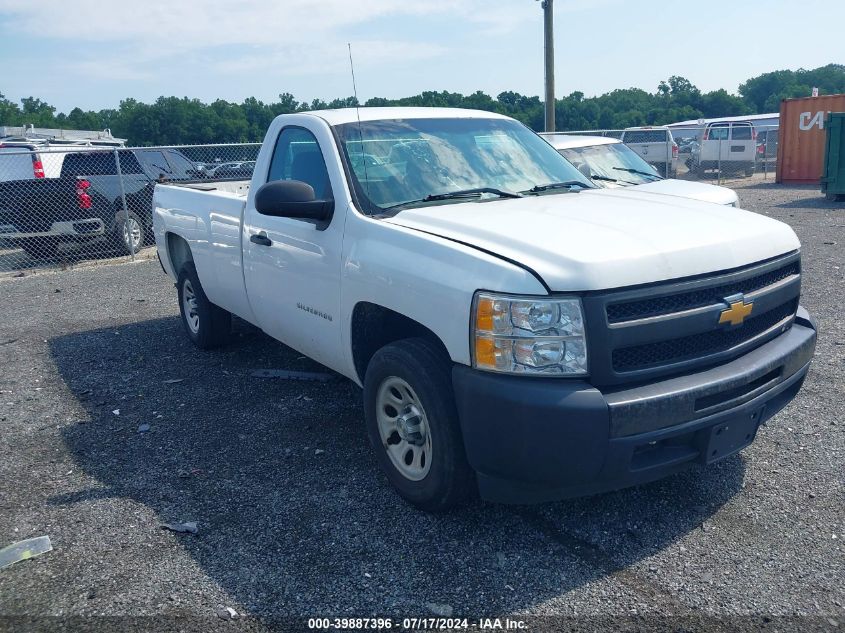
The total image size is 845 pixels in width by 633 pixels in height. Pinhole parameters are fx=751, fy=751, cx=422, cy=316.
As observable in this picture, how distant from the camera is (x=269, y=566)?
3309 mm

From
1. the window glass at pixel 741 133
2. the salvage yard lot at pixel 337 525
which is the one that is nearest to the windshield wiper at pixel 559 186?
the salvage yard lot at pixel 337 525

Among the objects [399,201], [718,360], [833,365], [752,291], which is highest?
[399,201]

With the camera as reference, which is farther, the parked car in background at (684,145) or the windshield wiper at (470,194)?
the parked car in background at (684,145)

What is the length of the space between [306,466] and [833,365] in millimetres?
3967

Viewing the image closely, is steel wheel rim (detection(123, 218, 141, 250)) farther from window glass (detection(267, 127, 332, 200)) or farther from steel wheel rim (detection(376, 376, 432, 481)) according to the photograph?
steel wheel rim (detection(376, 376, 432, 481))

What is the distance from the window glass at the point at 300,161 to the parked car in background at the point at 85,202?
7601mm

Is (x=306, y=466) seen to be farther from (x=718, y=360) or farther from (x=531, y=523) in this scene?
(x=718, y=360)

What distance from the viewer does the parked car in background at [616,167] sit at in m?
9.16

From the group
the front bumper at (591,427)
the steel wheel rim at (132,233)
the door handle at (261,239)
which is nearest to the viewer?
the front bumper at (591,427)

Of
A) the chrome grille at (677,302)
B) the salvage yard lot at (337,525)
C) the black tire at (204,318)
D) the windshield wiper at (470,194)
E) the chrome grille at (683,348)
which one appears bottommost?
the salvage yard lot at (337,525)

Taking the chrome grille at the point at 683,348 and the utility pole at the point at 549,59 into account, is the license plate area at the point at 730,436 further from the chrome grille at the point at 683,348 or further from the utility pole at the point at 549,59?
the utility pole at the point at 549,59

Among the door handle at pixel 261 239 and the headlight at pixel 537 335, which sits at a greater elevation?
the door handle at pixel 261 239

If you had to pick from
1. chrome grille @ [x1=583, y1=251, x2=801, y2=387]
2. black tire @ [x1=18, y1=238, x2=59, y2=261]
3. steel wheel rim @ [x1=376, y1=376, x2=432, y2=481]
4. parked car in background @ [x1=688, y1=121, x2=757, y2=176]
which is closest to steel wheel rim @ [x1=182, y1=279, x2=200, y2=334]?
steel wheel rim @ [x1=376, y1=376, x2=432, y2=481]

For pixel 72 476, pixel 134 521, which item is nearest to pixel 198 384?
pixel 72 476
